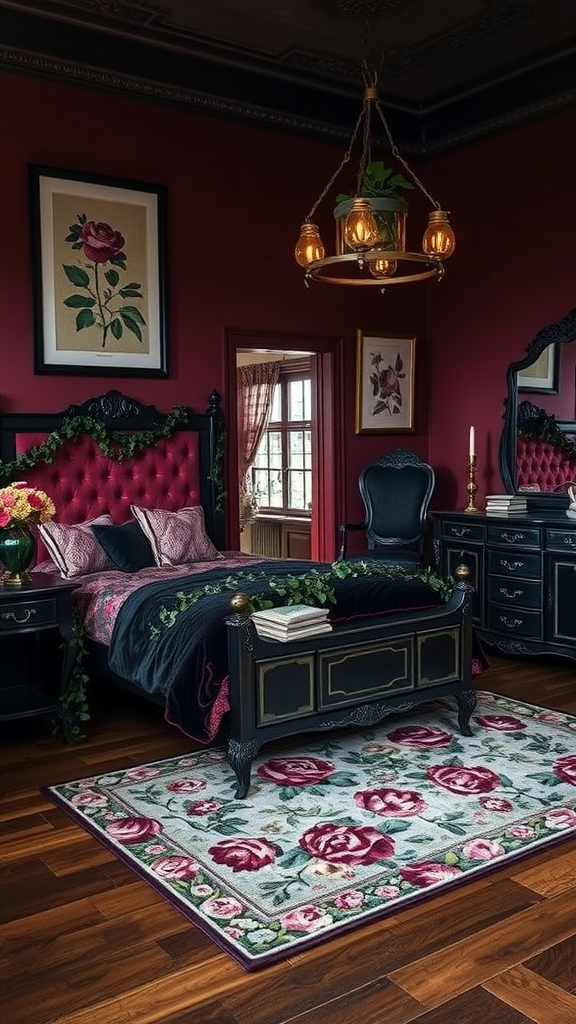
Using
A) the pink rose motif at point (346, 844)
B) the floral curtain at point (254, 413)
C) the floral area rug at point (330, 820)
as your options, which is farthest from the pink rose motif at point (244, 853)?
the floral curtain at point (254, 413)

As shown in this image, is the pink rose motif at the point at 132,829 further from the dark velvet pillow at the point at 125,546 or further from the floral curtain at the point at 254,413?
the floral curtain at the point at 254,413

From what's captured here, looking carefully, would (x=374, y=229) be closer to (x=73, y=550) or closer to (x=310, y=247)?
(x=310, y=247)

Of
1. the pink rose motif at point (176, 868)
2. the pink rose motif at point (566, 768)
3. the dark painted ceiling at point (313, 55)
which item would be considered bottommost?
the pink rose motif at point (176, 868)

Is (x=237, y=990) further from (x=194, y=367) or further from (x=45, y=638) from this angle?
(x=194, y=367)

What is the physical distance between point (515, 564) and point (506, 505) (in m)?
0.45

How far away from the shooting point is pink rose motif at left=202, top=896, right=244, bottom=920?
2736 mm

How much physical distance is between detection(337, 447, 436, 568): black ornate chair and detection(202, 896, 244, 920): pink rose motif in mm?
3765

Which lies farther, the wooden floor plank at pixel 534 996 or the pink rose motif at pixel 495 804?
the pink rose motif at pixel 495 804

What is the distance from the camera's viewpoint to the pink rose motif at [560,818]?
3.33m

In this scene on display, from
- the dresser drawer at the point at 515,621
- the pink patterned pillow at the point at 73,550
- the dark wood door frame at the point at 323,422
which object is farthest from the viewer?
the dark wood door frame at the point at 323,422

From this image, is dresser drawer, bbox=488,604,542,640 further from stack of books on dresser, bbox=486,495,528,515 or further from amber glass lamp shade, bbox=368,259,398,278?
amber glass lamp shade, bbox=368,259,398,278

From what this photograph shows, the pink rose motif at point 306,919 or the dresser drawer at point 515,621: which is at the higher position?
the dresser drawer at point 515,621

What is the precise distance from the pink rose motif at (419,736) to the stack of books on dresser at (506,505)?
2.01 m

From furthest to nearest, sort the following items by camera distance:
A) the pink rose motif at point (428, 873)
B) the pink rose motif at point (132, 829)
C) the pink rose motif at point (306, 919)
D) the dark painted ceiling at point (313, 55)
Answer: the dark painted ceiling at point (313, 55) → the pink rose motif at point (132, 829) → the pink rose motif at point (428, 873) → the pink rose motif at point (306, 919)
